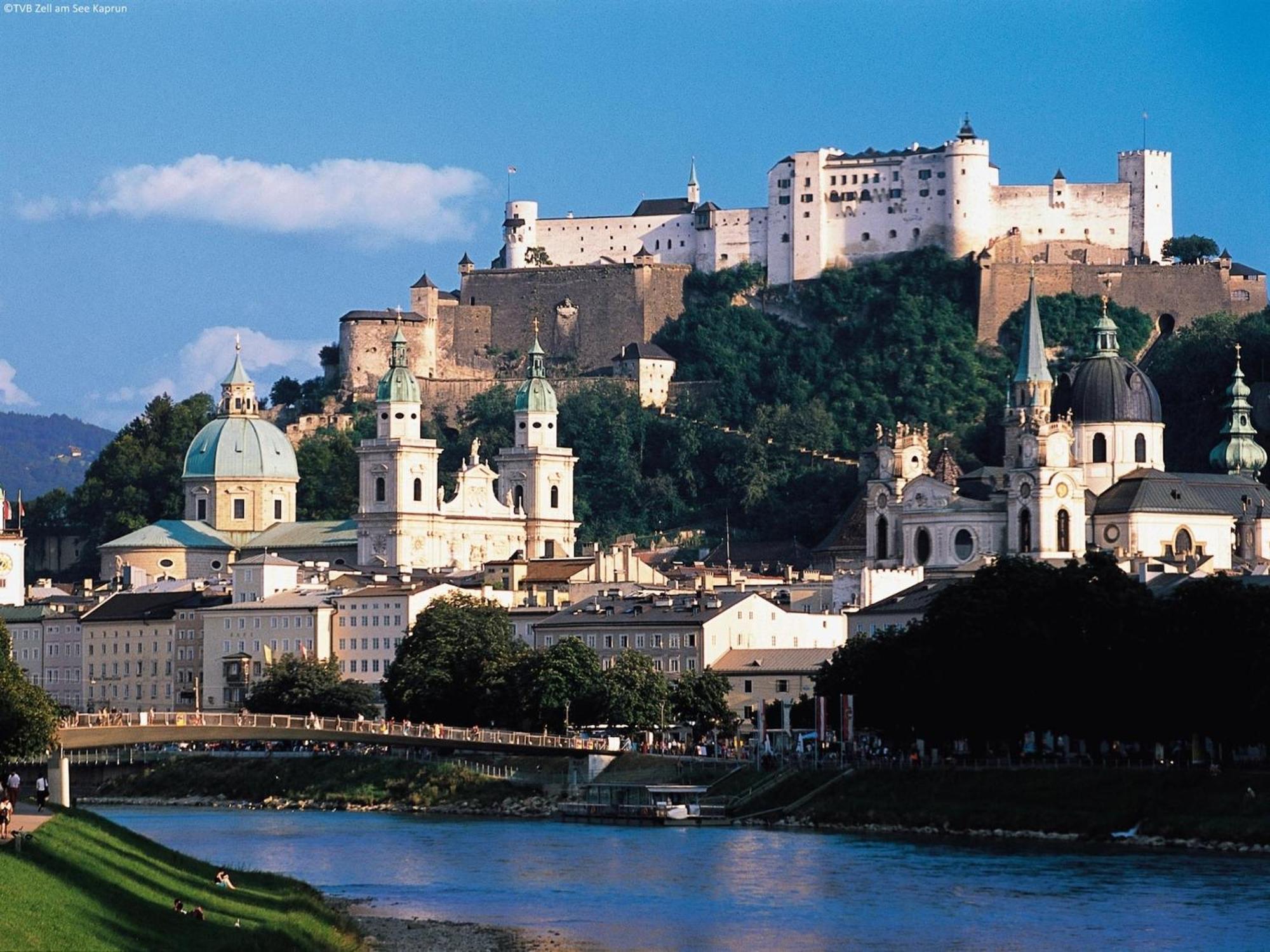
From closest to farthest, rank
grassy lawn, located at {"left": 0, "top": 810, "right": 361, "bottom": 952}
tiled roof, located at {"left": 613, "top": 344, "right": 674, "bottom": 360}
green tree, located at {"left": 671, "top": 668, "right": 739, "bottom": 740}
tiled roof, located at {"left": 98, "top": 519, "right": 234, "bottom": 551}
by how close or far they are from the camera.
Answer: grassy lawn, located at {"left": 0, "top": 810, "right": 361, "bottom": 952}, green tree, located at {"left": 671, "top": 668, "right": 739, "bottom": 740}, tiled roof, located at {"left": 98, "top": 519, "right": 234, "bottom": 551}, tiled roof, located at {"left": 613, "top": 344, "right": 674, "bottom": 360}

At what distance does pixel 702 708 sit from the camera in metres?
97.6

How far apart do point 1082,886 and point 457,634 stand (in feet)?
146

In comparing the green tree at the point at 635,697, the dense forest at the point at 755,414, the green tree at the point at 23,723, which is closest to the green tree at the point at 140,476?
the dense forest at the point at 755,414

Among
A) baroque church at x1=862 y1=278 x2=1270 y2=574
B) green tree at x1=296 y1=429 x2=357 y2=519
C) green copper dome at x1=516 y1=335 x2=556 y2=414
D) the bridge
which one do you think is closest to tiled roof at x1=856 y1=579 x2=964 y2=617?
baroque church at x1=862 y1=278 x2=1270 y2=574

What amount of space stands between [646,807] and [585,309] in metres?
87.3

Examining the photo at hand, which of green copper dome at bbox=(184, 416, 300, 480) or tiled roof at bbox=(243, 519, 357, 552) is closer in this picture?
tiled roof at bbox=(243, 519, 357, 552)

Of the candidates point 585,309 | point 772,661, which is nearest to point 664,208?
point 585,309

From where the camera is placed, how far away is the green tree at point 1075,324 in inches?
6176

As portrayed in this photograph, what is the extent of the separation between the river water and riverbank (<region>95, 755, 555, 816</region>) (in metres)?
9.33

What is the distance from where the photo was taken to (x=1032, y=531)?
118 metres

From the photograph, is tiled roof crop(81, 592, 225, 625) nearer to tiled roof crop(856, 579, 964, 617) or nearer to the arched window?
the arched window

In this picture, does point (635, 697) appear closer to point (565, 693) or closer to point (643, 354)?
point (565, 693)

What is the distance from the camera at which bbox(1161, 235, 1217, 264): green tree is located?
164 m

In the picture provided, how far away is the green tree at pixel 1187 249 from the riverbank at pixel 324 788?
253ft
